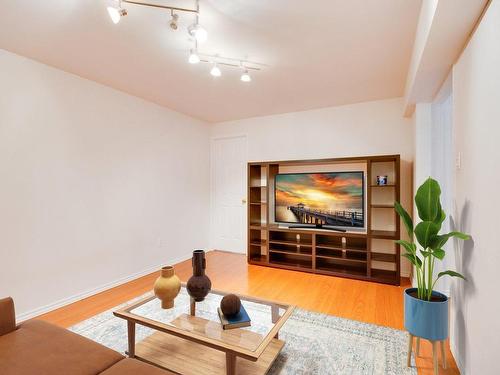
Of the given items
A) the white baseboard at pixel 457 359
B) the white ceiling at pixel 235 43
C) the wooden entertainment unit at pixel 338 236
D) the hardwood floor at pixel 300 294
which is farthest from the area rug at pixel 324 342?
the white ceiling at pixel 235 43

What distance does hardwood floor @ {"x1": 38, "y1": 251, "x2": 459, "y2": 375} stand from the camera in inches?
96.5

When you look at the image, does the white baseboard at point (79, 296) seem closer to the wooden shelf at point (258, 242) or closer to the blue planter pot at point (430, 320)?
the wooden shelf at point (258, 242)

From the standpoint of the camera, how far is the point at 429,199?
1.67 metres

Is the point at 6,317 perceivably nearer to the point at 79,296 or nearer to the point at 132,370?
the point at 132,370

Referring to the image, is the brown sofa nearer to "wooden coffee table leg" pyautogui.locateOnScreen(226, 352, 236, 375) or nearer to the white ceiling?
"wooden coffee table leg" pyautogui.locateOnScreen(226, 352, 236, 375)

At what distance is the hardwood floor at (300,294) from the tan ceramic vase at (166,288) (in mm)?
1186

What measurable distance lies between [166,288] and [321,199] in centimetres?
266

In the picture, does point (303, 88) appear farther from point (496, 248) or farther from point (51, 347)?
point (51, 347)

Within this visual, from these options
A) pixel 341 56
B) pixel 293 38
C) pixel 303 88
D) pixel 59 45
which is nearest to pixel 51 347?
pixel 59 45

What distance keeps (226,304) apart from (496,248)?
147cm

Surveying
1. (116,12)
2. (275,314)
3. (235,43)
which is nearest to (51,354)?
(275,314)

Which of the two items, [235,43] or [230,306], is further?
[235,43]

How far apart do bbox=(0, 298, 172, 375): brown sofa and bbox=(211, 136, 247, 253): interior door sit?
11.4 feet

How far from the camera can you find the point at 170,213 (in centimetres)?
417
